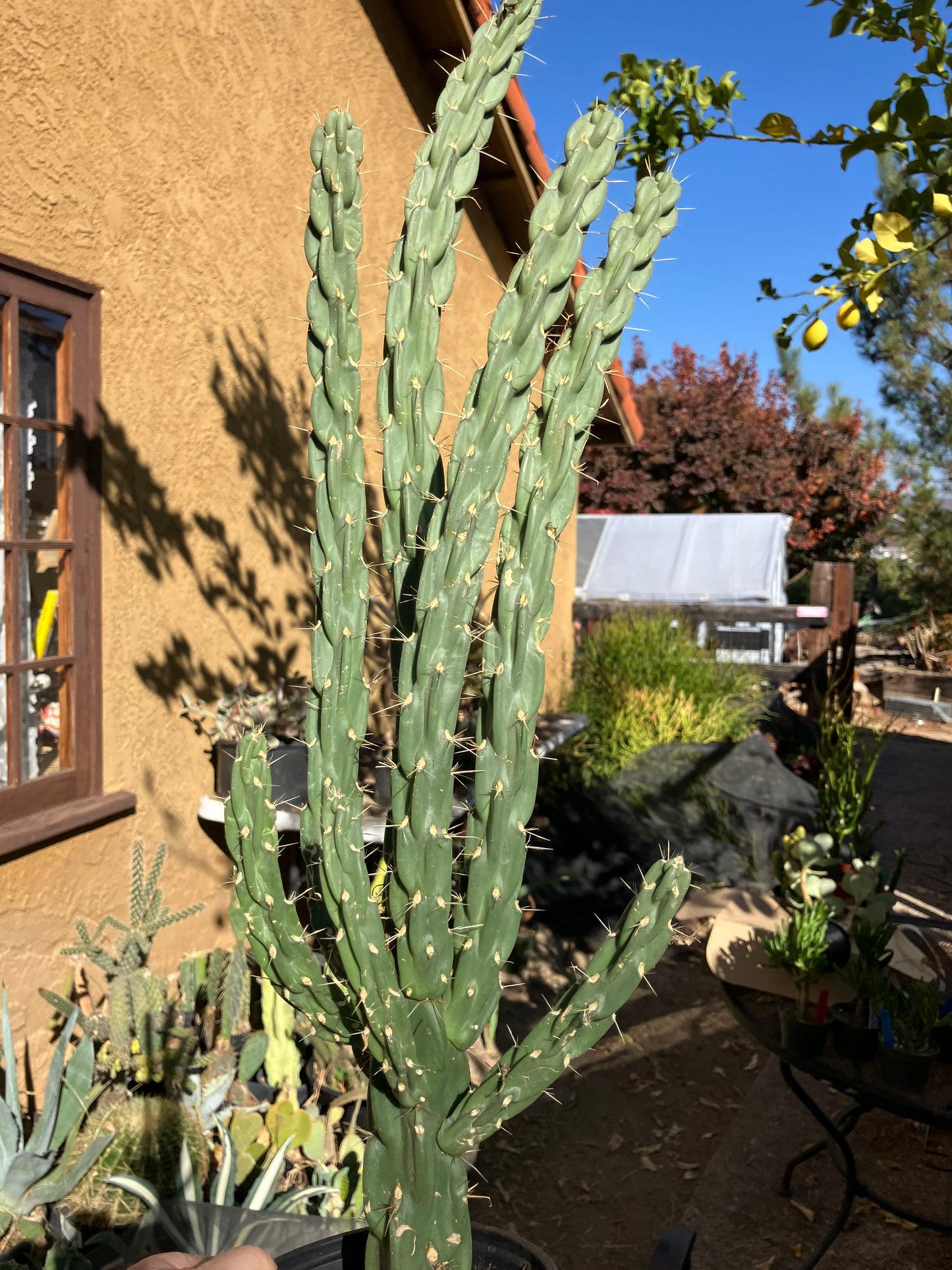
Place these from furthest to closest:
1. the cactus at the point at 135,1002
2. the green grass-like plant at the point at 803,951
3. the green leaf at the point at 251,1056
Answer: the green leaf at the point at 251,1056 < the cactus at the point at 135,1002 < the green grass-like plant at the point at 803,951

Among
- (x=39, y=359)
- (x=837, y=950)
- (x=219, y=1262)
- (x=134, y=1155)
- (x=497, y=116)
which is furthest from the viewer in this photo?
(x=497, y=116)

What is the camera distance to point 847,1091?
8.82 ft

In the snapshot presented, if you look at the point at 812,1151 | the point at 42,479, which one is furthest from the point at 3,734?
the point at 812,1151

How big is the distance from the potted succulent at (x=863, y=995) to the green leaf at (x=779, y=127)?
2.34 metres

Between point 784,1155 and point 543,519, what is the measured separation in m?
3.40

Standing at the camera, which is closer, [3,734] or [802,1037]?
[802,1037]

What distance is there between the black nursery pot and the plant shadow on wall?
7.52 ft

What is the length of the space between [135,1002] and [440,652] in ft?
7.35

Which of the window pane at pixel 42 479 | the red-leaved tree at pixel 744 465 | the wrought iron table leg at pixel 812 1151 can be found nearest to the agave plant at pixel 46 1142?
the window pane at pixel 42 479

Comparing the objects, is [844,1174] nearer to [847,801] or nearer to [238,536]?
[847,801]

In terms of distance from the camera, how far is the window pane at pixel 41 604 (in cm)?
349

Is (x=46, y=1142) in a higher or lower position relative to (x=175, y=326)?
lower

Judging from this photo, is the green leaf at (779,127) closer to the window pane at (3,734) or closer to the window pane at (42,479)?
the window pane at (42,479)

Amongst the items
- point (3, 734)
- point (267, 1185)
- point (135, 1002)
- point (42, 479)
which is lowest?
point (267, 1185)
